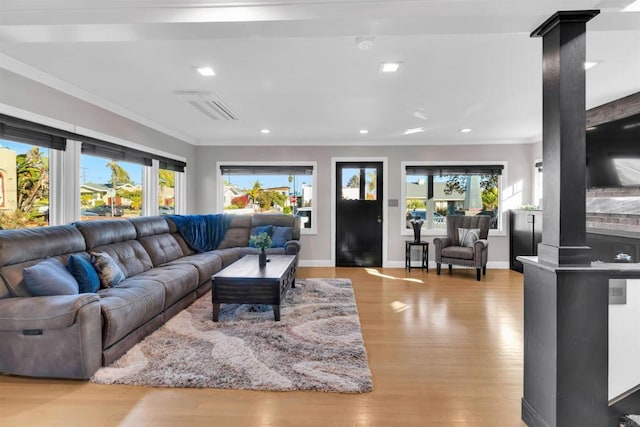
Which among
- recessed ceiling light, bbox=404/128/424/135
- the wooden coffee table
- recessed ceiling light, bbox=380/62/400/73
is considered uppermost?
recessed ceiling light, bbox=404/128/424/135

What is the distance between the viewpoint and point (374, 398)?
2.11 metres

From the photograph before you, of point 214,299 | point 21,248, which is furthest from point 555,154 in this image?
point 21,248

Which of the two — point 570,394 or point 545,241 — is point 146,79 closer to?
point 545,241

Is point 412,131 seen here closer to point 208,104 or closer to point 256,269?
point 208,104

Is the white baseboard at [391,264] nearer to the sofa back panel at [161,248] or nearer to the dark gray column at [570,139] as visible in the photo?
the sofa back panel at [161,248]

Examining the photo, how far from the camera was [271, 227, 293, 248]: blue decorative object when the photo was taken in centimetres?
569

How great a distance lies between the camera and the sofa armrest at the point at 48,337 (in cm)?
224

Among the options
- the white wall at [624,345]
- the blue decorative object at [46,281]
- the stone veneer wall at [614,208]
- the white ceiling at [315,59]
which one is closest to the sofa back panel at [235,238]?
the white ceiling at [315,59]

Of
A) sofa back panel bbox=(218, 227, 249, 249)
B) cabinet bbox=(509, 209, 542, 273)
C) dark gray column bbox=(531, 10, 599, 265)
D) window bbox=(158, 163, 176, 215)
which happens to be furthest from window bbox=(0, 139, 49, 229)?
cabinet bbox=(509, 209, 542, 273)

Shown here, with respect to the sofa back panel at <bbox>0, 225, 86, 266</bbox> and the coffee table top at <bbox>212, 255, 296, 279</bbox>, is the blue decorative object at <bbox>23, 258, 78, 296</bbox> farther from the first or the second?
the coffee table top at <bbox>212, 255, 296, 279</bbox>

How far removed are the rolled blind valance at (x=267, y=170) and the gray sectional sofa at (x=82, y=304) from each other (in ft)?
8.85

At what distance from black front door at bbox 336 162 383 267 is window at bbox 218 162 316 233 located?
58 centimetres

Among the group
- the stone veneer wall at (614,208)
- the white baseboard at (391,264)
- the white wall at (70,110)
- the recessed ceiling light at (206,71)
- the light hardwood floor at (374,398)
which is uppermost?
the recessed ceiling light at (206,71)

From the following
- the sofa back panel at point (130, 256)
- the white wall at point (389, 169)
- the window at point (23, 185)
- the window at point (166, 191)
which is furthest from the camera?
the white wall at point (389, 169)
